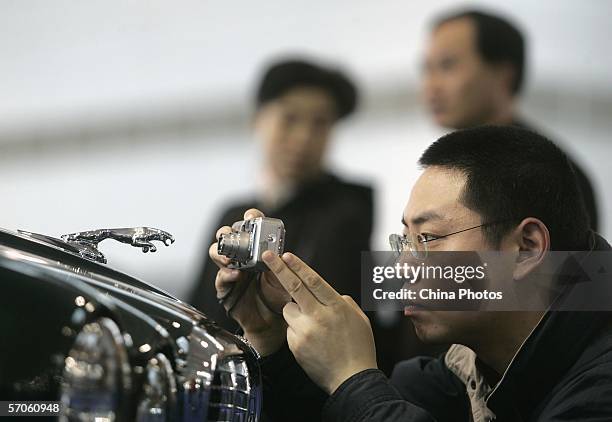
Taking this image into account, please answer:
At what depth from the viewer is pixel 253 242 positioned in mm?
854

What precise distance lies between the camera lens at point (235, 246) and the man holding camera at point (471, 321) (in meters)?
0.03

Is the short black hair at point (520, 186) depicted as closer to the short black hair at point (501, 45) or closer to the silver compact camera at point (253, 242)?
the silver compact camera at point (253, 242)

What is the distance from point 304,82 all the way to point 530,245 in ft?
3.51

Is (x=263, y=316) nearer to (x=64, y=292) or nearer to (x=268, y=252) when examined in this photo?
(x=268, y=252)

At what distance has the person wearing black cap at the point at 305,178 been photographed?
1482 mm

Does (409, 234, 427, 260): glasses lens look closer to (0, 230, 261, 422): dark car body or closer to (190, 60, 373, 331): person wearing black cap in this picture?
(0, 230, 261, 422): dark car body

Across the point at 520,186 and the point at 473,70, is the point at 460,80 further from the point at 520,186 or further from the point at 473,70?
the point at 520,186

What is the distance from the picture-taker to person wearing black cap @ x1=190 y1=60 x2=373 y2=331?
1.48m

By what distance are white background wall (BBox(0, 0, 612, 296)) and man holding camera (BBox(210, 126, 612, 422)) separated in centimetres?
140

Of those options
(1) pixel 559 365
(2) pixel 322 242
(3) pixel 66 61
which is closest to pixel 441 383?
(1) pixel 559 365

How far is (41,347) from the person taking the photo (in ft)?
2.39

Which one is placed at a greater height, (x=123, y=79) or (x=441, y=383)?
(x=123, y=79)

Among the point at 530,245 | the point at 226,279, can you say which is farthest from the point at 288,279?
the point at 530,245

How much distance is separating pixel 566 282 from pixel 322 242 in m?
0.61
